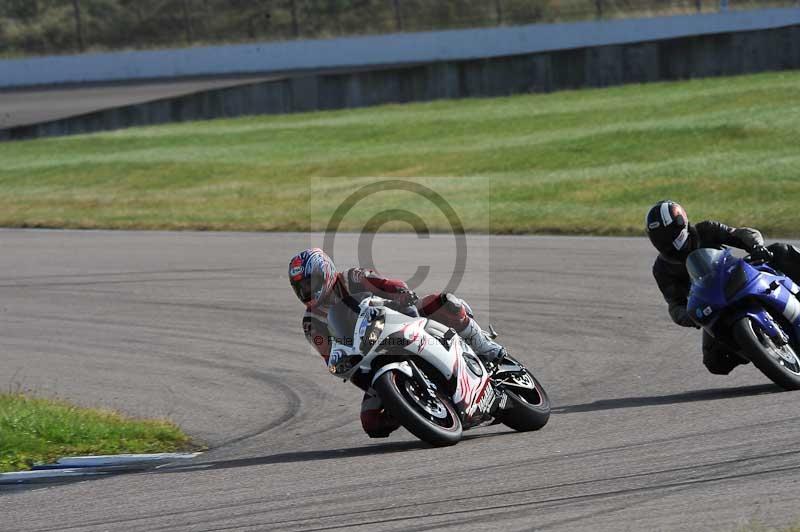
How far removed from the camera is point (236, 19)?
43.4 m

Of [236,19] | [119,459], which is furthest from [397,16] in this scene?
[119,459]

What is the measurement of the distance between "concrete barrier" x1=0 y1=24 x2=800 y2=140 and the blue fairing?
2167 cm

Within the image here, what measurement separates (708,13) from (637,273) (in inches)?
883

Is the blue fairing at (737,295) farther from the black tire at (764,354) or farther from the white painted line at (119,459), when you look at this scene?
the white painted line at (119,459)

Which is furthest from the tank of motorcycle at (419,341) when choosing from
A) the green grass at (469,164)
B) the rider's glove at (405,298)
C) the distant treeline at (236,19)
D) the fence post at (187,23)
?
the fence post at (187,23)

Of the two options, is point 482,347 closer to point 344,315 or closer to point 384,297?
point 384,297

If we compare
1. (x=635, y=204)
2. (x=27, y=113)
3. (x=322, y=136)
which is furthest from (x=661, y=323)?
(x=27, y=113)

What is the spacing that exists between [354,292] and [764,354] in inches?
116

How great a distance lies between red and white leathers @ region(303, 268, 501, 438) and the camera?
7.81 m

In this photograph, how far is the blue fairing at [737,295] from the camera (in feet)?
29.0

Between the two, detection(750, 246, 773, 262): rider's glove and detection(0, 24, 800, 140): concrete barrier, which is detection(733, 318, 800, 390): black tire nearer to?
detection(750, 246, 773, 262): rider's glove

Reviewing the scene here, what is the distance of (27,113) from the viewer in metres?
37.6

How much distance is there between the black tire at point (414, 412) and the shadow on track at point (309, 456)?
197mm

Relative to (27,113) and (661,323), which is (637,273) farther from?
(27,113)
